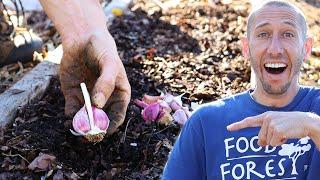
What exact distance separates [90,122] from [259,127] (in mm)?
938

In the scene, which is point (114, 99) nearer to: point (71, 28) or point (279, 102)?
point (71, 28)

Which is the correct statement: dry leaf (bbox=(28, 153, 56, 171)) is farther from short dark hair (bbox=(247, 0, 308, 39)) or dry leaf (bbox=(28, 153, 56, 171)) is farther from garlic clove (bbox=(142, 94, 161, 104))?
short dark hair (bbox=(247, 0, 308, 39))

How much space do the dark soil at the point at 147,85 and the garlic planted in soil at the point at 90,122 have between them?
22 centimetres

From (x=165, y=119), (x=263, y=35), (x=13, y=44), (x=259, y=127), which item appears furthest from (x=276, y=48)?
(x=13, y=44)

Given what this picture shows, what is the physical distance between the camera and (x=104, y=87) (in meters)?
3.41

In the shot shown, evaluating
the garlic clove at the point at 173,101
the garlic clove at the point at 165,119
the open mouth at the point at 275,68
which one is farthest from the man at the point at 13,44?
the open mouth at the point at 275,68

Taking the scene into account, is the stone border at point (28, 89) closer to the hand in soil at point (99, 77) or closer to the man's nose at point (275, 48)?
the hand in soil at point (99, 77)

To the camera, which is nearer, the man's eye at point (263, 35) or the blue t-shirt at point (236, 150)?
the blue t-shirt at point (236, 150)

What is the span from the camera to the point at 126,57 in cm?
494

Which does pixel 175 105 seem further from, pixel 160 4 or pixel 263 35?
pixel 160 4

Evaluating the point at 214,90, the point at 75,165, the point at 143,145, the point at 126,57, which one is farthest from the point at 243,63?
the point at 75,165

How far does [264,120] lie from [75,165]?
1.45 metres

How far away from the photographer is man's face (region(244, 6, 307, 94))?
8.95ft

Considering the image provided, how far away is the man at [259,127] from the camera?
268 centimetres
